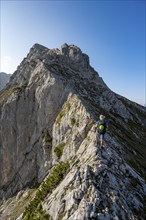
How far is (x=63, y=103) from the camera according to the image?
47062 millimetres

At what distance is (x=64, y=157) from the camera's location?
3622 centimetres

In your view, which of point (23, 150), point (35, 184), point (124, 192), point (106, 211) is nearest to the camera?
point (106, 211)

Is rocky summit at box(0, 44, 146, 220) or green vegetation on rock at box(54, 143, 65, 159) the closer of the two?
rocky summit at box(0, 44, 146, 220)

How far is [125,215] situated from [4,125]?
44.7m

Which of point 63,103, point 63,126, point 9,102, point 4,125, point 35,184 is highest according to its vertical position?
point 63,103

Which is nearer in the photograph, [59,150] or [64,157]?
[64,157]

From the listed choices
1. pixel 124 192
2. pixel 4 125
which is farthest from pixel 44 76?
pixel 124 192

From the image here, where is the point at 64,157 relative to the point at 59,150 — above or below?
above

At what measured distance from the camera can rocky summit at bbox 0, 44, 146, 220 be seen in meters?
20.8

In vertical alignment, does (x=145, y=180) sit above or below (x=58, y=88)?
below

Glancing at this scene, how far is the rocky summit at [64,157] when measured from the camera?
68.1 ft

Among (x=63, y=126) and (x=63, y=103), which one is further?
(x=63, y=103)

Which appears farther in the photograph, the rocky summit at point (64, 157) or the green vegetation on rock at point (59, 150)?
the green vegetation on rock at point (59, 150)

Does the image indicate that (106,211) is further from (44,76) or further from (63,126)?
(44,76)
